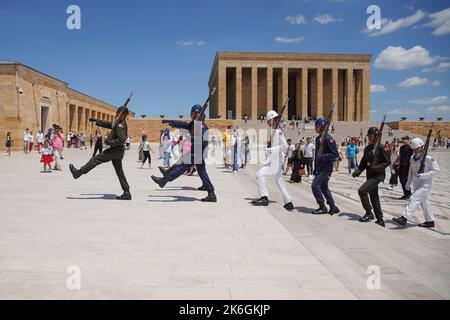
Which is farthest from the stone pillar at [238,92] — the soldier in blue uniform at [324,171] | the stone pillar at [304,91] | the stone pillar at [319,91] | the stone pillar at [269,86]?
the soldier in blue uniform at [324,171]

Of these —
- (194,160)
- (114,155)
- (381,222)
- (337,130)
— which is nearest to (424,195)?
(381,222)

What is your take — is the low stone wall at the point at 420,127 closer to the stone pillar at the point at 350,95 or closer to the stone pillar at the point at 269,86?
the stone pillar at the point at 350,95

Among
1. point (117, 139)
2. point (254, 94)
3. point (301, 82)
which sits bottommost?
→ point (117, 139)

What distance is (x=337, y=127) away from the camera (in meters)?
52.7

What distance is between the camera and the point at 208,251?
454 centimetres

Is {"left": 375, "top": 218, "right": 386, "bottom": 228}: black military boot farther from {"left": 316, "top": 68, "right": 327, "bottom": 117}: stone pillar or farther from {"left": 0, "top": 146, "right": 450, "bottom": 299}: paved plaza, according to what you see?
{"left": 316, "top": 68, "right": 327, "bottom": 117}: stone pillar

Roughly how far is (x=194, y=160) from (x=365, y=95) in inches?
2298

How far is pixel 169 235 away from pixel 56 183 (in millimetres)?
7180

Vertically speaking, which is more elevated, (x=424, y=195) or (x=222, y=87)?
(x=222, y=87)

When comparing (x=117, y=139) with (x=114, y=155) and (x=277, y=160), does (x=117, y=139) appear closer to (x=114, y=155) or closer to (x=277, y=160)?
(x=114, y=155)

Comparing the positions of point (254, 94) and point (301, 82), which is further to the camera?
point (301, 82)

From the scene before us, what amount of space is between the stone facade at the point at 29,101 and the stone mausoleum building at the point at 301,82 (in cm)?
2158
